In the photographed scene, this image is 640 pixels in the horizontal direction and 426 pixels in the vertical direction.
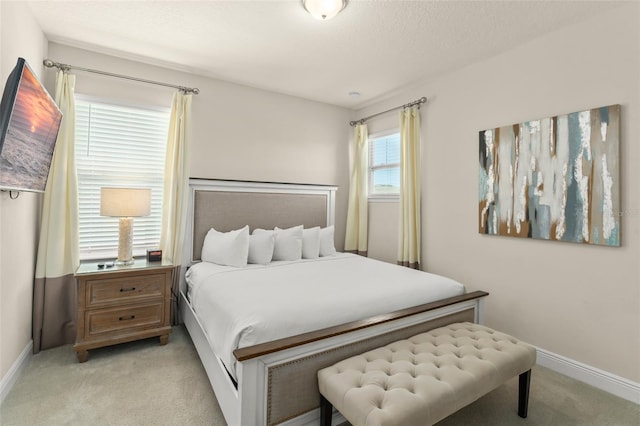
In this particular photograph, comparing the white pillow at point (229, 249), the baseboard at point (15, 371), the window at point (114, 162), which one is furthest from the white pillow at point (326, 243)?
the baseboard at point (15, 371)

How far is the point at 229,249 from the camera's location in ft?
9.82

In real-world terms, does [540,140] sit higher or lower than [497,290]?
higher

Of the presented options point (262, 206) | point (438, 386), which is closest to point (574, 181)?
point (438, 386)

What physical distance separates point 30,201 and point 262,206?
6.70 feet

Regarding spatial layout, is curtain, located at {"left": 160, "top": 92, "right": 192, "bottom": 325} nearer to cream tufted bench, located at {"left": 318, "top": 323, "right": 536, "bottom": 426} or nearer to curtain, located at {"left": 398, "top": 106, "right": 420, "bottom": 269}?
cream tufted bench, located at {"left": 318, "top": 323, "right": 536, "bottom": 426}

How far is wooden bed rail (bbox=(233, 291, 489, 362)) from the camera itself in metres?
1.51

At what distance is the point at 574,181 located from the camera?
235 cm

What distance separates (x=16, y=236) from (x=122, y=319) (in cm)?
99

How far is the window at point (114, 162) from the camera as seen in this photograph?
293cm

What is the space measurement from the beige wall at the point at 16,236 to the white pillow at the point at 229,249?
4.52ft

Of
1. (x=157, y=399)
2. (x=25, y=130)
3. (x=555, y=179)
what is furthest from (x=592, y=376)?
(x=25, y=130)

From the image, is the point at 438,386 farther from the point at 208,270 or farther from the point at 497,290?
the point at 208,270

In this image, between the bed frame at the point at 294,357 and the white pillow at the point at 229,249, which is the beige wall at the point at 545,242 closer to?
the bed frame at the point at 294,357

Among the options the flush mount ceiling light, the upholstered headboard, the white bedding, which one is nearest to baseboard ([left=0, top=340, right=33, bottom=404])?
the white bedding
